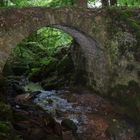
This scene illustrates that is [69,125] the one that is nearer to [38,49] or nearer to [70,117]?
[70,117]

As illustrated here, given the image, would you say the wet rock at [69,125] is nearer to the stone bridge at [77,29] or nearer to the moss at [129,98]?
the moss at [129,98]

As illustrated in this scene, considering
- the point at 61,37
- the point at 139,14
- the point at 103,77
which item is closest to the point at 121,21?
the point at 139,14

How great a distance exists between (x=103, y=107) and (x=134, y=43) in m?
2.73

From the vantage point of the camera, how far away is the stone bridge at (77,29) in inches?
482

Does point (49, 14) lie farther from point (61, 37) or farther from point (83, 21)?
point (61, 37)

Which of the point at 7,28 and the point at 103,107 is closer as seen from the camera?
the point at 7,28

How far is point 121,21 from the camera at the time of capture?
1396cm

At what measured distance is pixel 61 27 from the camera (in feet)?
46.4

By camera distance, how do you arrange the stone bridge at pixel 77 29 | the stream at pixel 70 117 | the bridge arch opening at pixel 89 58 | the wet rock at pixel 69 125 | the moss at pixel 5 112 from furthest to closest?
the bridge arch opening at pixel 89 58
the stone bridge at pixel 77 29
the wet rock at pixel 69 125
the stream at pixel 70 117
the moss at pixel 5 112

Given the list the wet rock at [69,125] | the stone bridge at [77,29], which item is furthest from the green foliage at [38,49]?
the wet rock at [69,125]

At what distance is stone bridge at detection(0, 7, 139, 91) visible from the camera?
12250 millimetres

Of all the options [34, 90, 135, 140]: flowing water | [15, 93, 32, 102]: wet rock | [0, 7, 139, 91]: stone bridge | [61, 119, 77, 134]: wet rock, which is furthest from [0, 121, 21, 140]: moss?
[15, 93, 32, 102]: wet rock

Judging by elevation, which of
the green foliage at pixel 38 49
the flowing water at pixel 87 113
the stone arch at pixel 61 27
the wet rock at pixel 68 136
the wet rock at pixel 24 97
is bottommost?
the flowing water at pixel 87 113

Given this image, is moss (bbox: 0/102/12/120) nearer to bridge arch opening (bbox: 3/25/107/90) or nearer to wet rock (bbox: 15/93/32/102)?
wet rock (bbox: 15/93/32/102)
